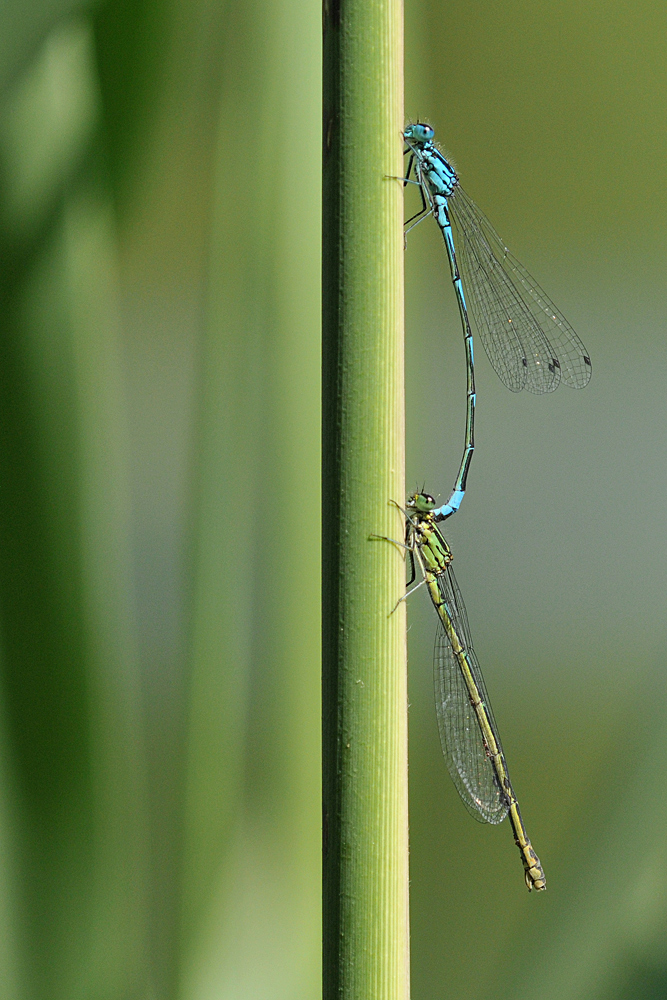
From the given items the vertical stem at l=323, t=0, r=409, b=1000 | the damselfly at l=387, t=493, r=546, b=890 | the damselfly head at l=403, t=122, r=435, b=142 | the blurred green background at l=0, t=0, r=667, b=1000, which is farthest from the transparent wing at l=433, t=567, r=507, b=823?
the vertical stem at l=323, t=0, r=409, b=1000

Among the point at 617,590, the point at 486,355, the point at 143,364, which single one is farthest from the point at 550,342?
the point at 143,364

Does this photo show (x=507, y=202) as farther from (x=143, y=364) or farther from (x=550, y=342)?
(x=143, y=364)

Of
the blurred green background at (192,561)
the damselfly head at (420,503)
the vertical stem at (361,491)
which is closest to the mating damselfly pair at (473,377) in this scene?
the damselfly head at (420,503)

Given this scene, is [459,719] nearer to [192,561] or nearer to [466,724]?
[466,724]

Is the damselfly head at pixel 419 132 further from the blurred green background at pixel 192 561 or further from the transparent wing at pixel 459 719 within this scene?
the transparent wing at pixel 459 719

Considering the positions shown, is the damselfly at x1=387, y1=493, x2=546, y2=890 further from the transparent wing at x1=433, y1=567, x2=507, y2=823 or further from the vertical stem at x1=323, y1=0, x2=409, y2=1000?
the vertical stem at x1=323, y1=0, x2=409, y2=1000

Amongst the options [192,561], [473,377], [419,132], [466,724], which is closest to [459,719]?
[466,724]
